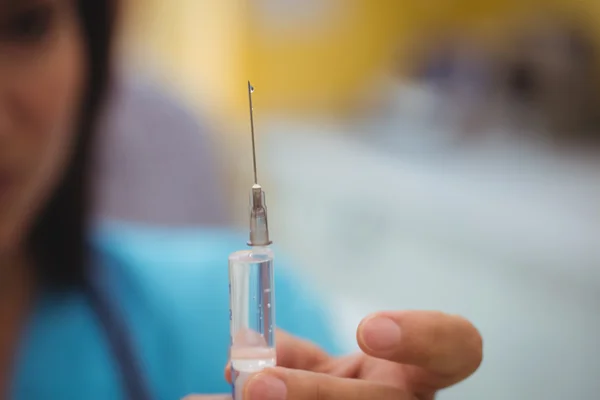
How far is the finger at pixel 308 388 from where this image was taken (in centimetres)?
52

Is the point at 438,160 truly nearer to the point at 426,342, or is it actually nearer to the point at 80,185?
the point at 426,342

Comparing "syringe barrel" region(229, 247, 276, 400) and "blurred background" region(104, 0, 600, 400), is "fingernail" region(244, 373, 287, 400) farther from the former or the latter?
"blurred background" region(104, 0, 600, 400)

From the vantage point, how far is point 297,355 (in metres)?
0.71

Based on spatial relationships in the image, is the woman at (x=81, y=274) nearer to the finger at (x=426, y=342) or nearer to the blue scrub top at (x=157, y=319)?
the blue scrub top at (x=157, y=319)

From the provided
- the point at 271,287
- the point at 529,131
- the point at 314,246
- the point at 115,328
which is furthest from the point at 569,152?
the point at 115,328

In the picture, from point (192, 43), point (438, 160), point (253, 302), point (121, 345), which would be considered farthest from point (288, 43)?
point (121, 345)

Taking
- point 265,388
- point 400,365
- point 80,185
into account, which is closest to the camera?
point 265,388

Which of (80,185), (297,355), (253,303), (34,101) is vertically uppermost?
(34,101)

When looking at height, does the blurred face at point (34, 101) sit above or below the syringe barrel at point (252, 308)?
above

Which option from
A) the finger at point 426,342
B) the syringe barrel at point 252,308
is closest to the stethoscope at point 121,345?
the syringe barrel at point 252,308

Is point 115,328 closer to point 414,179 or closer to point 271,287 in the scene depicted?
point 271,287

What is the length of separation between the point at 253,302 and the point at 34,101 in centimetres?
42

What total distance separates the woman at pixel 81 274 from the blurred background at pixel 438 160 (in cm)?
10

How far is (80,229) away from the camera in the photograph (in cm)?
75
